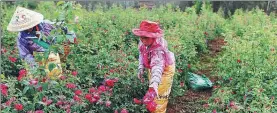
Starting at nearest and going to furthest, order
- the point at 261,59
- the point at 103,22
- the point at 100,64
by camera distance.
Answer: the point at 100,64 → the point at 261,59 → the point at 103,22

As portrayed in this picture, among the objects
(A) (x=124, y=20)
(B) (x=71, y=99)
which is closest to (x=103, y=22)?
(A) (x=124, y=20)

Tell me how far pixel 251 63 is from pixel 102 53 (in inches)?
68.8

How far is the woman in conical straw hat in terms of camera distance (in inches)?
176

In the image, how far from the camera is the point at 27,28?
4434 millimetres

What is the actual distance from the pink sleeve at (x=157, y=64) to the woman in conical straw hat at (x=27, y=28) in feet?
4.25

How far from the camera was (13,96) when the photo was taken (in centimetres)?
348

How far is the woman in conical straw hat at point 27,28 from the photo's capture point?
4.46m

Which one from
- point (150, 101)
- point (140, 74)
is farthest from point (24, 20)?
point (150, 101)

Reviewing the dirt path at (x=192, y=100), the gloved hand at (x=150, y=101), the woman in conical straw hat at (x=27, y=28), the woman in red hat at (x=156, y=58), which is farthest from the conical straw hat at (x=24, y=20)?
the dirt path at (x=192, y=100)

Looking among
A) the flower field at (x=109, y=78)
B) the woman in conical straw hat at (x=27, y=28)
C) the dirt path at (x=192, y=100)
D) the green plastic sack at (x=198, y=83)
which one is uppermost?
the woman in conical straw hat at (x=27, y=28)

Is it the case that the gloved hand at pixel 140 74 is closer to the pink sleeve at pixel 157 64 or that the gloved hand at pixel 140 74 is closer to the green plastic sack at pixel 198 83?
the pink sleeve at pixel 157 64

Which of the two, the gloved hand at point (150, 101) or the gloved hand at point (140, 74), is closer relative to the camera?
the gloved hand at point (150, 101)

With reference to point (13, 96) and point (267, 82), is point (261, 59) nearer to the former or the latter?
point (267, 82)

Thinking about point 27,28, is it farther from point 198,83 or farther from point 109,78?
point 198,83
